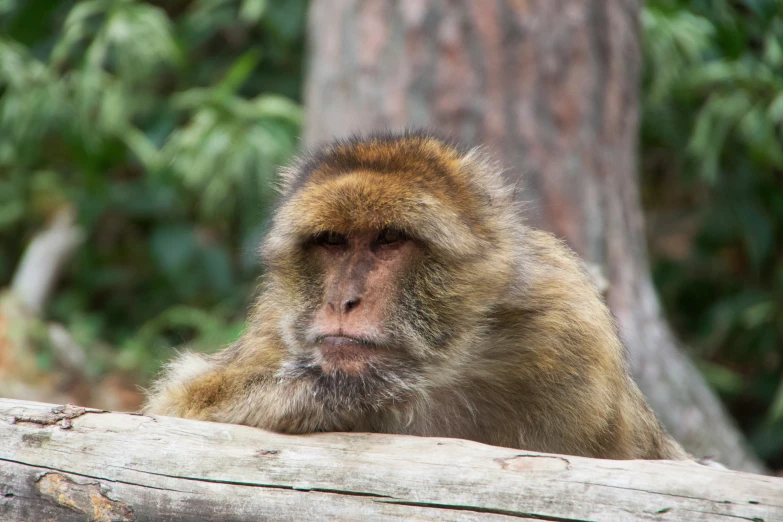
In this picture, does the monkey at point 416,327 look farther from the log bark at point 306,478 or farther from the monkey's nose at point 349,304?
the log bark at point 306,478

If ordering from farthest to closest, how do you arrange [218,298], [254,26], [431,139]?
[254,26], [218,298], [431,139]

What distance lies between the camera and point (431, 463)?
256 cm

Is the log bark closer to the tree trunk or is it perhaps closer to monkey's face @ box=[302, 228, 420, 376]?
monkey's face @ box=[302, 228, 420, 376]

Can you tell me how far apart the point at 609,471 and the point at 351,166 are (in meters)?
1.54

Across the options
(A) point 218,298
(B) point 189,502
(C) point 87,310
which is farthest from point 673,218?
(B) point 189,502

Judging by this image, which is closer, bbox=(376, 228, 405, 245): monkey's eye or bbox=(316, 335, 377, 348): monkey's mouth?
bbox=(316, 335, 377, 348): monkey's mouth

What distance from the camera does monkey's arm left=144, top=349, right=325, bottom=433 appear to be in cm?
289

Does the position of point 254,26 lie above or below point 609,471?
above

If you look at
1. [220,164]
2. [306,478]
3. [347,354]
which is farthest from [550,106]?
[306,478]

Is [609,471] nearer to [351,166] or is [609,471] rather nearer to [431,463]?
[431,463]

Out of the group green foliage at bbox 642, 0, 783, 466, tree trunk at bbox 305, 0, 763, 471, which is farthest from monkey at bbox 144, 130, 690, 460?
green foliage at bbox 642, 0, 783, 466

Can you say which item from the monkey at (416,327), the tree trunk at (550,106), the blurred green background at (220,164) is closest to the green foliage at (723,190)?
the blurred green background at (220,164)

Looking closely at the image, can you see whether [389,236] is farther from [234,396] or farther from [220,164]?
[220,164]

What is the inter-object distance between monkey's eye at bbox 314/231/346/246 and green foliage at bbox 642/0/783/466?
4.41 meters
